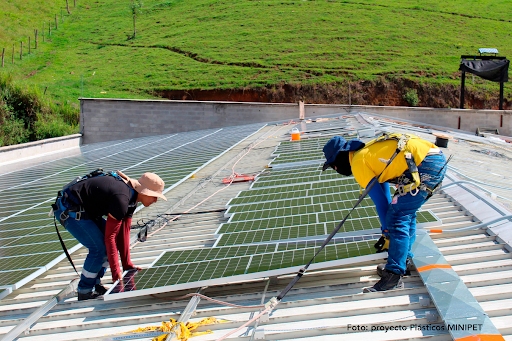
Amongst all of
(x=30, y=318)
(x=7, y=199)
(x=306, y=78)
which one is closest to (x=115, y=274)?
(x=30, y=318)

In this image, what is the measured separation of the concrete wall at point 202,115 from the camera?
2825cm

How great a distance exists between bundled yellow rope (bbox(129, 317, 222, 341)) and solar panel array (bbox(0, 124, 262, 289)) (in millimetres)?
2162

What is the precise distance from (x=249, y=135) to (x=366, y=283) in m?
15.6

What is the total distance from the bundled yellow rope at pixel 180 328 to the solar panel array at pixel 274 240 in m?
0.44

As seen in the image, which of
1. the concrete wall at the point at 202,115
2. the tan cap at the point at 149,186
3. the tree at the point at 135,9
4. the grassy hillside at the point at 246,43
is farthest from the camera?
the tree at the point at 135,9

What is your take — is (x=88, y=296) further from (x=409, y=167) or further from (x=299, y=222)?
(x=409, y=167)

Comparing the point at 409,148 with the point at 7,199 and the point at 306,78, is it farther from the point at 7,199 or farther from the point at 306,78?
the point at 306,78

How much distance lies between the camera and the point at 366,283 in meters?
5.63

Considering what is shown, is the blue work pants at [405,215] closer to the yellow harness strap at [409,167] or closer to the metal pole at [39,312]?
the yellow harness strap at [409,167]

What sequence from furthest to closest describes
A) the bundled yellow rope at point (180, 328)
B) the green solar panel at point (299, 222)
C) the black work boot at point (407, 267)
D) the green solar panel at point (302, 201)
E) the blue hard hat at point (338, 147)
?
the green solar panel at point (302, 201)
the green solar panel at point (299, 222)
the blue hard hat at point (338, 147)
the black work boot at point (407, 267)
the bundled yellow rope at point (180, 328)

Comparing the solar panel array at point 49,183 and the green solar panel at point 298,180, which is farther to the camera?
the green solar panel at point 298,180

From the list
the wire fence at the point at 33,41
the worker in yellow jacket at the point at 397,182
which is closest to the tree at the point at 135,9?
the wire fence at the point at 33,41

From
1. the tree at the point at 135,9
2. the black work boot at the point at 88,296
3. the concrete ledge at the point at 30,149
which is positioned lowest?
the concrete ledge at the point at 30,149

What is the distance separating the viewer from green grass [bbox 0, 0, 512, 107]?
4588 centimetres
